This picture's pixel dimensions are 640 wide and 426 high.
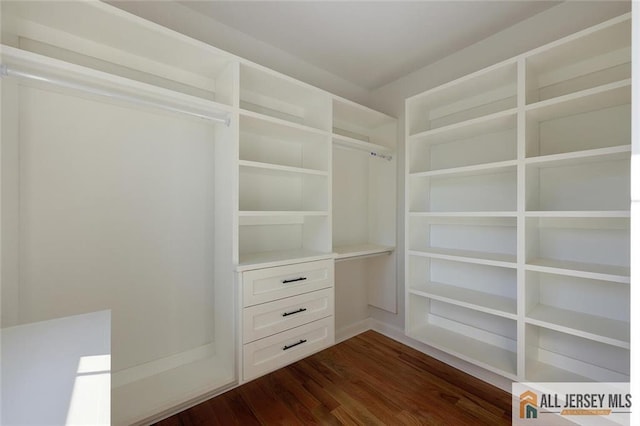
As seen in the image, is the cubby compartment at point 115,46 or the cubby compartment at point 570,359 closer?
the cubby compartment at point 115,46

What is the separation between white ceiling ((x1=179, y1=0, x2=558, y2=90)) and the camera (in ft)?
5.82

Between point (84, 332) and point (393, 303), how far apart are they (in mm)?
2420

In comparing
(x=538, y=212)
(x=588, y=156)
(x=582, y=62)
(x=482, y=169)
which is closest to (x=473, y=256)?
(x=538, y=212)

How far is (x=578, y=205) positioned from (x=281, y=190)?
209 centimetres

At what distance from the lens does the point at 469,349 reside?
6.57ft

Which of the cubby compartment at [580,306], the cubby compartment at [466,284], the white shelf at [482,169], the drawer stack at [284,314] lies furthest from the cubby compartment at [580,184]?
the drawer stack at [284,314]

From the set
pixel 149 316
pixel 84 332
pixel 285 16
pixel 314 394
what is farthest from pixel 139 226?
pixel 285 16

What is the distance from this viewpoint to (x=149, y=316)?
172 centimetres

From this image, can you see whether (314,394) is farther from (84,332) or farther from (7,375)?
(7,375)

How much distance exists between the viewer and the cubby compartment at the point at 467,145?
6.45 feet

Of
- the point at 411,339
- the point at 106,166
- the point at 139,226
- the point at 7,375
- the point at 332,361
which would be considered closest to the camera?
the point at 7,375

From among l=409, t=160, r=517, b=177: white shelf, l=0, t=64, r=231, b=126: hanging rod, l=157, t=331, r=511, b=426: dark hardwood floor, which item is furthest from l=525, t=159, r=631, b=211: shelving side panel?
l=0, t=64, r=231, b=126: hanging rod

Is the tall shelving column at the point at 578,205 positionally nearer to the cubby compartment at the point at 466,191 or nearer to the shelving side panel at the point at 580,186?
the shelving side panel at the point at 580,186

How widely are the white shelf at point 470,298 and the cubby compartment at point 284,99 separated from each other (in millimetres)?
1604
